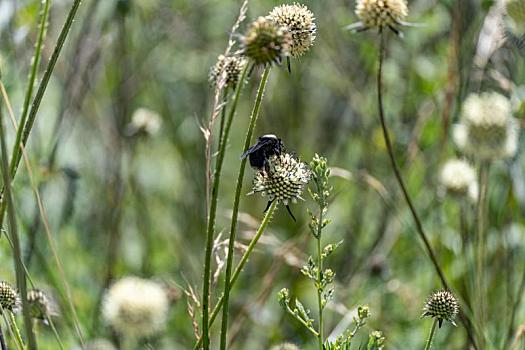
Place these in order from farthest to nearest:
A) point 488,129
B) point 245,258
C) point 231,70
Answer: point 488,129
point 231,70
point 245,258

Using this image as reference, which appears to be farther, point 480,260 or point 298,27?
point 480,260

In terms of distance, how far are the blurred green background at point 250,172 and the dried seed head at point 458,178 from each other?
0.08m

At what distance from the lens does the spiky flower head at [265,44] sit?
0.99 metres

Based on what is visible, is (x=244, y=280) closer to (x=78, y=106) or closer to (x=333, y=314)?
(x=333, y=314)

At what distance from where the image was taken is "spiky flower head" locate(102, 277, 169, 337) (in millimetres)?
1140

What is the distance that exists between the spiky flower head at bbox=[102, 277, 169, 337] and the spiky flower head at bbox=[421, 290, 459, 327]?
1.22 feet

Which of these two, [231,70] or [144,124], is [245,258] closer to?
[231,70]

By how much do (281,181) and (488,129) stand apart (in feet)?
3.44

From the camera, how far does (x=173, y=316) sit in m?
2.55

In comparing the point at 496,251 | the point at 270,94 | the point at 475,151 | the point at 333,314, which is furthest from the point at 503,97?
the point at 270,94

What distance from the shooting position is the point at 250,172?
364 cm

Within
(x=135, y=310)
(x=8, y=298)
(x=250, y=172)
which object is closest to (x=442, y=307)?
(x=135, y=310)

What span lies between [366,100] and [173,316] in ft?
3.35

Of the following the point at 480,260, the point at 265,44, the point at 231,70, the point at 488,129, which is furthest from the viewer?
the point at 488,129
